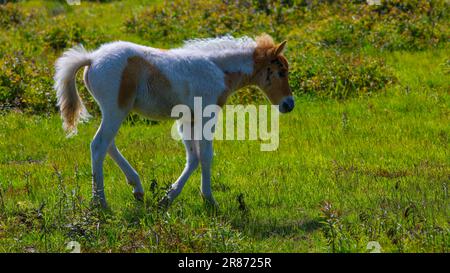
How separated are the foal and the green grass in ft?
1.55

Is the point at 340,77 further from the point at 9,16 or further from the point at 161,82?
the point at 9,16

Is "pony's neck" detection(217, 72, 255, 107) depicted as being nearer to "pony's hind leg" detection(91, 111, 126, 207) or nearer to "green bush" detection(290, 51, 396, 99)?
"pony's hind leg" detection(91, 111, 126, 207)

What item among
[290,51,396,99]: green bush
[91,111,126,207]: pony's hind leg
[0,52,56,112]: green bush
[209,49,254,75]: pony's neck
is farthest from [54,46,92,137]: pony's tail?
[290,51,396,99]: green bush

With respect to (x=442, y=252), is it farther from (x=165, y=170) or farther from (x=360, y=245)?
(x=165, y=170)

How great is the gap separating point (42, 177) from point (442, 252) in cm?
A: 527

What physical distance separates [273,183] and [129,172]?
183cm

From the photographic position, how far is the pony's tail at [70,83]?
960 cm

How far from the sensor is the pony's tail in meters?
9.60

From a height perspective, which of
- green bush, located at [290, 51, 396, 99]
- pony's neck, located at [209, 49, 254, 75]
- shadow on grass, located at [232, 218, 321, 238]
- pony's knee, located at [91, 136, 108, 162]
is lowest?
green bush, located at [290, 51, 396, 99]

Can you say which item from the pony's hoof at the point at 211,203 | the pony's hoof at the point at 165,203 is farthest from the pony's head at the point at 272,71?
the pony's hoof at the point at 165,203

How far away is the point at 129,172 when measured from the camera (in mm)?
9969

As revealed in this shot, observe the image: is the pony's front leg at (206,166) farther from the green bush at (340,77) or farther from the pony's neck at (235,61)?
the green bush at (340,77)

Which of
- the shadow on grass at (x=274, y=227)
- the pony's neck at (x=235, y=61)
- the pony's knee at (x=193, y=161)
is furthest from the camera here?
the pony's neck at (x=235, y=61)

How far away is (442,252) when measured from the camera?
8109 mm
